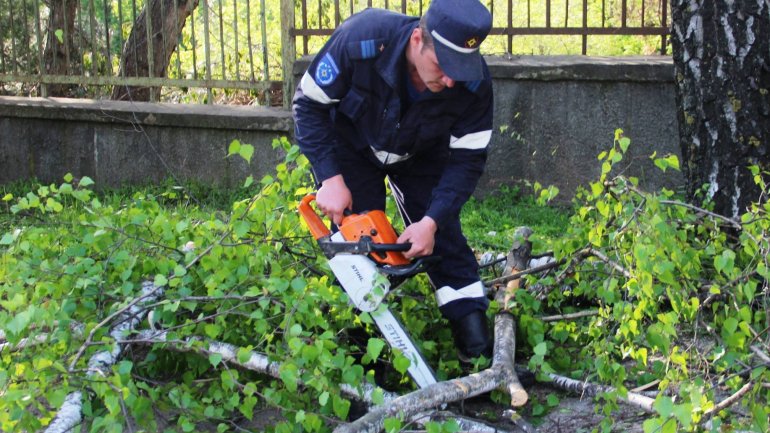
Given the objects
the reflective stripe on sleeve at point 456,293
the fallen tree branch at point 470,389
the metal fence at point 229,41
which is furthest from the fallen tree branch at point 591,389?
the metal fence at point 229,41

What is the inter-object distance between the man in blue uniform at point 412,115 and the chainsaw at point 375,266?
7 centimetres

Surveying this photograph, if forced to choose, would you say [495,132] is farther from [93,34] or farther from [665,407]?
[665,407]

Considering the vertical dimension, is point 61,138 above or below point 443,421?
above

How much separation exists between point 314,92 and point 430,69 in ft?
1.67

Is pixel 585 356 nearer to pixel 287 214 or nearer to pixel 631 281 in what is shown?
pixel 631 281

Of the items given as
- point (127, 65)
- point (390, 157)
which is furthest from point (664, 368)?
point (127, 65)

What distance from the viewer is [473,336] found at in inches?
160

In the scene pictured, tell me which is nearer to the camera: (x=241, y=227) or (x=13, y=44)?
(x=241, y=227)

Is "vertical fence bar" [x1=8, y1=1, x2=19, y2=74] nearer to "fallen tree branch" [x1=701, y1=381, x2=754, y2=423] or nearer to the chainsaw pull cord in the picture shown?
the chainsaw pull cord

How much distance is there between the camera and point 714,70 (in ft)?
14.6

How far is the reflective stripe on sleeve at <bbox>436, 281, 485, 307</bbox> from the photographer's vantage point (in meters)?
4.10

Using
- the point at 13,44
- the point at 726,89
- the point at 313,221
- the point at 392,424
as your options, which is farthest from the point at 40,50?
the point at 392,424

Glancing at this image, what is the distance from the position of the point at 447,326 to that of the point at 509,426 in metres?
0.82

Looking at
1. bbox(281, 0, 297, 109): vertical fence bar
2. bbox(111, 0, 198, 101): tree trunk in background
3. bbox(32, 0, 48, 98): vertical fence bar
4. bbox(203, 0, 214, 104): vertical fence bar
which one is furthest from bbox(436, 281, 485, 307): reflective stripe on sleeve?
bbox(32, 0, 48, 98): vertical fence bar
